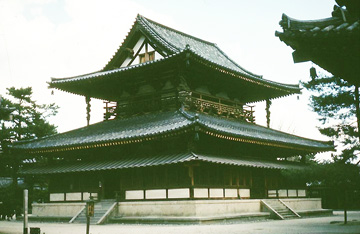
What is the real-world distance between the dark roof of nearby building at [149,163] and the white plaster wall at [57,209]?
1.98 meters

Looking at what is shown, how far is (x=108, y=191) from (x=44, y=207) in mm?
4338

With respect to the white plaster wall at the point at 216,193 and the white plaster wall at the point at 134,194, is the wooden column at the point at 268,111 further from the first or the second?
the white plaster wall at the point at 134,194

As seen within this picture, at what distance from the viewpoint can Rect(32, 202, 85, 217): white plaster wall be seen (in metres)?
24.3

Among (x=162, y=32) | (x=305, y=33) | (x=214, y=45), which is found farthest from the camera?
Result: (x=214, y=45)

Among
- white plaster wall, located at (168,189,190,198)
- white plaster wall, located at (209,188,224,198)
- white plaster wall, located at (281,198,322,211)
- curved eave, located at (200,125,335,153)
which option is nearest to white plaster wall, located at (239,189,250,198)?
white plaster wall, located at (209,188,224,198)

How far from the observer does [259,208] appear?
2433 centimetres

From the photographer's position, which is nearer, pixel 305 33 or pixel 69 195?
pixel 305 33

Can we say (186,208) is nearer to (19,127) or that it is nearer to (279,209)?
(279,209)

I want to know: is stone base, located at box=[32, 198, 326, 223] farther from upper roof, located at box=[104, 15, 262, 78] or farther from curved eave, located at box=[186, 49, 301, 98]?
upper roof, located at box=[104, 15, 262, 78]

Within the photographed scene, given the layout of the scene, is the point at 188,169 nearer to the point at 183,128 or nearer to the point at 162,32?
the point at 183,128

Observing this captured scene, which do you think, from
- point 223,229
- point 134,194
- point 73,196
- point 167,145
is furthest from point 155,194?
point 223,229

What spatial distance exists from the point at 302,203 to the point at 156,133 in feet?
41.7

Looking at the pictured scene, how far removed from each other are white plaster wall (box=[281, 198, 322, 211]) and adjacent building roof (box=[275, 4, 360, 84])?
19483 mm

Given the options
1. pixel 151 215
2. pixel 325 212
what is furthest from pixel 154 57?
pixel 325 212
